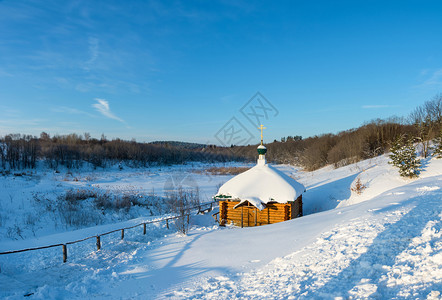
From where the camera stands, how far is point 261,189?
12484 mm

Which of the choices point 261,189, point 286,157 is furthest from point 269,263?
point 286,157

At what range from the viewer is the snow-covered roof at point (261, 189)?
12.0 m

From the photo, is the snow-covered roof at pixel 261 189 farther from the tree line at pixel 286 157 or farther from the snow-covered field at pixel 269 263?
the tree line at pixel 286 157

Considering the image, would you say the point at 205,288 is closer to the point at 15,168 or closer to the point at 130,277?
the point at 130,277

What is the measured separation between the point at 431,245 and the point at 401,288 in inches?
80.6

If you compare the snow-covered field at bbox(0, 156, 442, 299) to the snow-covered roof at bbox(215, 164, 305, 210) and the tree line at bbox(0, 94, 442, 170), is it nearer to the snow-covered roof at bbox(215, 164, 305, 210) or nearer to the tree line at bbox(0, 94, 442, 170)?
the snow-covered roof at bbox(215, 164, 305, 210)

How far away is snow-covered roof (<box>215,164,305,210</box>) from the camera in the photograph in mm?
11993

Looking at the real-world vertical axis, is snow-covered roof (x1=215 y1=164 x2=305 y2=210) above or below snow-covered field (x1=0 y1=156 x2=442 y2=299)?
above

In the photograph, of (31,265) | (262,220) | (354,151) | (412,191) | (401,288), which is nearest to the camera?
(401,288)

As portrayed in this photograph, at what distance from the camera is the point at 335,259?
220 inches

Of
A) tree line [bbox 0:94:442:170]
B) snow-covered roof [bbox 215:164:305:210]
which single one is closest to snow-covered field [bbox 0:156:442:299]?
snow-covered roof [bbox 215:164:305:210]

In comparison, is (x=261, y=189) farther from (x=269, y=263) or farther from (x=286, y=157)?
(x=286, y=157)

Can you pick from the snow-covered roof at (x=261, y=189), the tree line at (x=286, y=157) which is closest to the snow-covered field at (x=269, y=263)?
the snow-covered roof at (x=261, y=189)

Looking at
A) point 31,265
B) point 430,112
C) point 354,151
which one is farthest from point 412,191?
point 354,151
